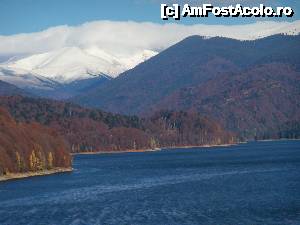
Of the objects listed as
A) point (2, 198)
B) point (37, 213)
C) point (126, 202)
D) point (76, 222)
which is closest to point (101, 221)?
point (76, 222)

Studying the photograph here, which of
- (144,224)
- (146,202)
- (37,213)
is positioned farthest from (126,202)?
(144,224)

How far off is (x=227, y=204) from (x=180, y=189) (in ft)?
120

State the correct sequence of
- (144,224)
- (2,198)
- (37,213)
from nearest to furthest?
(144,224) → (37,213) → (2,198)

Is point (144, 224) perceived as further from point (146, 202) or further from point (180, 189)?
point (180, 189)

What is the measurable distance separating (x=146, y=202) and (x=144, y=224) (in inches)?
1211

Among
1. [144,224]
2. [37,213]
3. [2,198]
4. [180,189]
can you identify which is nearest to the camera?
[144,224]

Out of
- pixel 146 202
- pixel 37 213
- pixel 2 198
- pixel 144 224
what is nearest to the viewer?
pixel 144 224

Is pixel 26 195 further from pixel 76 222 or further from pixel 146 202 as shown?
pixel 76 222

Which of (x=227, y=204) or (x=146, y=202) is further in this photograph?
(x=146, y=202)

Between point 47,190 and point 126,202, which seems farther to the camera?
point 47,190

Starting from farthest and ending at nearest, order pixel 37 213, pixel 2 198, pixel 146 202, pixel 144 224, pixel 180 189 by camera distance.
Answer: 1. pixel 180 189
2. pixel 2 198
3. pixel 146 202
4. pixel 37 213
5. pixel 144 224

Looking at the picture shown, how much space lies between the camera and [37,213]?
135000 millimetres

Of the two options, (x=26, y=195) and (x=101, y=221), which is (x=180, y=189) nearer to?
(x=26, y=195)

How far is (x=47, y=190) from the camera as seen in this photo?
178 meters
